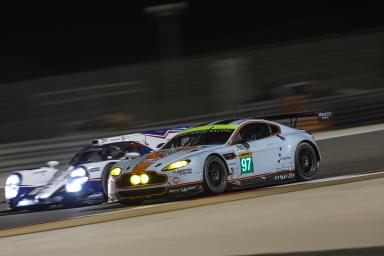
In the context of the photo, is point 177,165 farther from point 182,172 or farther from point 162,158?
point 162,158

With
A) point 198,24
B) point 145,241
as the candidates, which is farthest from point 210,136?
point 198,24

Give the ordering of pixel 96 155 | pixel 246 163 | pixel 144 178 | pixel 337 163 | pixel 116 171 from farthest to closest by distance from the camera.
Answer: pixel 337 163
pixel 96 155
pixel 116 171
pixel 246 163
pixel 144 178

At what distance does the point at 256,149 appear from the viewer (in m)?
10.2

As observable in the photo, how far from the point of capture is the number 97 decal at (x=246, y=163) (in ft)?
32.8

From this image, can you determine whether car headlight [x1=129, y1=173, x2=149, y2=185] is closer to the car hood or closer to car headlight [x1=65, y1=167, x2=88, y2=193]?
the car hood

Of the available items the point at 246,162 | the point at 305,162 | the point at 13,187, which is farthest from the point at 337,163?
the point at 13,187

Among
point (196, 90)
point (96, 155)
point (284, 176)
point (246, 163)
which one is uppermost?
point (196, 90)

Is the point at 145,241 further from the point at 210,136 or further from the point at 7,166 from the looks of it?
the point at 7,166

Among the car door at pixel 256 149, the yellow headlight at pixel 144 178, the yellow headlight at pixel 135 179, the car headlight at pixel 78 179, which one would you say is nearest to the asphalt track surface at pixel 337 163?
the car headlight at pixel 78 179

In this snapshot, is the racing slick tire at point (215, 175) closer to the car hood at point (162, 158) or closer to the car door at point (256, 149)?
the car hood at point (162, 158)

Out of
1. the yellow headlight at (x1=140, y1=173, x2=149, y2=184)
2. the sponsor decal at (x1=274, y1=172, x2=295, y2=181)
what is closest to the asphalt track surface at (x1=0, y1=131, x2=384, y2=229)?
the yellow headlight at (x1=140, y1=173, x2=149, y2=184)

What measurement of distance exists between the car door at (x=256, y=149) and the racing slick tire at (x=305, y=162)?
408 millimetres

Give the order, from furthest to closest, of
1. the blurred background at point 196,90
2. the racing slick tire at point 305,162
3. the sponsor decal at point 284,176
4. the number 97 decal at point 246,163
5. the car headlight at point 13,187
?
the blurred background at point 196,90
the car headlight at point 13,187
the racing slick tire at point 305,162
the sponsor decal at point 284,176
the number 97 decal at point 246,163

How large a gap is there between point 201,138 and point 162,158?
82 cm
